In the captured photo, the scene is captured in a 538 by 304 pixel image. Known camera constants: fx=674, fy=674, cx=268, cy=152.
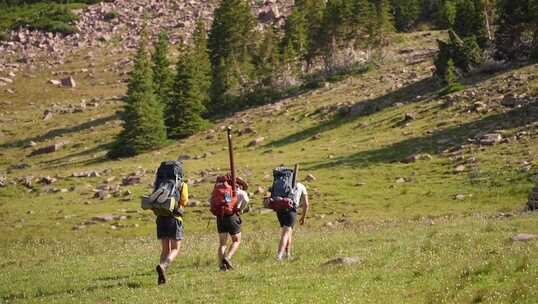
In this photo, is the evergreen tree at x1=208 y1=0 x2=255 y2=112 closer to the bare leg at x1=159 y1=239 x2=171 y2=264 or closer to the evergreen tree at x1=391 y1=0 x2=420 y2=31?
the evergreen tree at x1=391 y1=0 x2=420 y2=31

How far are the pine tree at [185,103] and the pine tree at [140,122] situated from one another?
2328 mm

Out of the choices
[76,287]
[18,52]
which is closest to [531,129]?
[76,287]

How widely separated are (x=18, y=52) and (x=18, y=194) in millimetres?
80749

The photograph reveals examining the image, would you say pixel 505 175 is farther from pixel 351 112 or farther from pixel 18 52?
pixel 18 52

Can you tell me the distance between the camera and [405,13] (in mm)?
106062

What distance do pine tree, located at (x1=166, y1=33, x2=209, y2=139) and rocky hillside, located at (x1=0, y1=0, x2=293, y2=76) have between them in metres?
48.1

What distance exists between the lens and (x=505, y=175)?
114 ft

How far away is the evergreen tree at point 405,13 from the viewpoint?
4171 inches

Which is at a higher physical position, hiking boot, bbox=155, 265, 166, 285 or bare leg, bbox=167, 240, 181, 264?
bare leg, bbox=167, 240, 181, 264

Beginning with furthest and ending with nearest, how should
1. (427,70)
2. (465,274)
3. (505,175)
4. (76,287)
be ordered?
(427,70), (505,175), (76,287), (465,274)

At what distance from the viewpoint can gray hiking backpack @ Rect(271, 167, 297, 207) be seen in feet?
58.5

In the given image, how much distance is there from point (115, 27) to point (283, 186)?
11473 cm

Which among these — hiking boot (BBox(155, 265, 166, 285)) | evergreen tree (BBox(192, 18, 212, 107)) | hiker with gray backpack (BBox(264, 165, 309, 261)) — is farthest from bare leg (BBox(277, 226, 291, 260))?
evergreen tree (BBox(192, 18, 212, 107))

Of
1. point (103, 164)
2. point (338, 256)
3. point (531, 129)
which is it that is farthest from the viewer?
point (103, 164)
